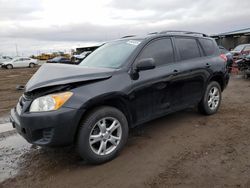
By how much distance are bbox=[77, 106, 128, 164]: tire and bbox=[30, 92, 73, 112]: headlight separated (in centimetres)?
40

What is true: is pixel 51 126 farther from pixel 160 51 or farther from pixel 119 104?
pixel 160 51

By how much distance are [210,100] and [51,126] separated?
3681 mm

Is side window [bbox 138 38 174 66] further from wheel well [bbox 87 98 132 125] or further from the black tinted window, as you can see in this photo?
the black tinted window

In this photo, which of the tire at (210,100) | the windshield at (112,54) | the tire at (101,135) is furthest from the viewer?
the tire at (210,100)

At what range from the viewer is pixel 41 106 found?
314cm

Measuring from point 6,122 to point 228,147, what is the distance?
4744 millimetres

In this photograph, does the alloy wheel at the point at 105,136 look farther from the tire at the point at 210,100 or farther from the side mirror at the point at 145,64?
the tire at the point at 210,100

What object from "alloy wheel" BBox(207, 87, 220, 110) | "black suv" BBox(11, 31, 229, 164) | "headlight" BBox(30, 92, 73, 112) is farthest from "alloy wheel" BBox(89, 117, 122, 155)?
"alloy wheel" BBox(207, 87, 220, 110)

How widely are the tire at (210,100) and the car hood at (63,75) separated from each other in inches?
100

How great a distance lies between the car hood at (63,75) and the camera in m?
3.29

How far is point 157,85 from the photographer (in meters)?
4.08

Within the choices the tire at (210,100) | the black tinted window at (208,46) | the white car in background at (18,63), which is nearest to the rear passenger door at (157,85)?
the tire at (210,100)

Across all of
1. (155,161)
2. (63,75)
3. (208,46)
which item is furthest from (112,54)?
(208,46)

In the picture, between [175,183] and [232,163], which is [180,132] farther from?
[175,183]
